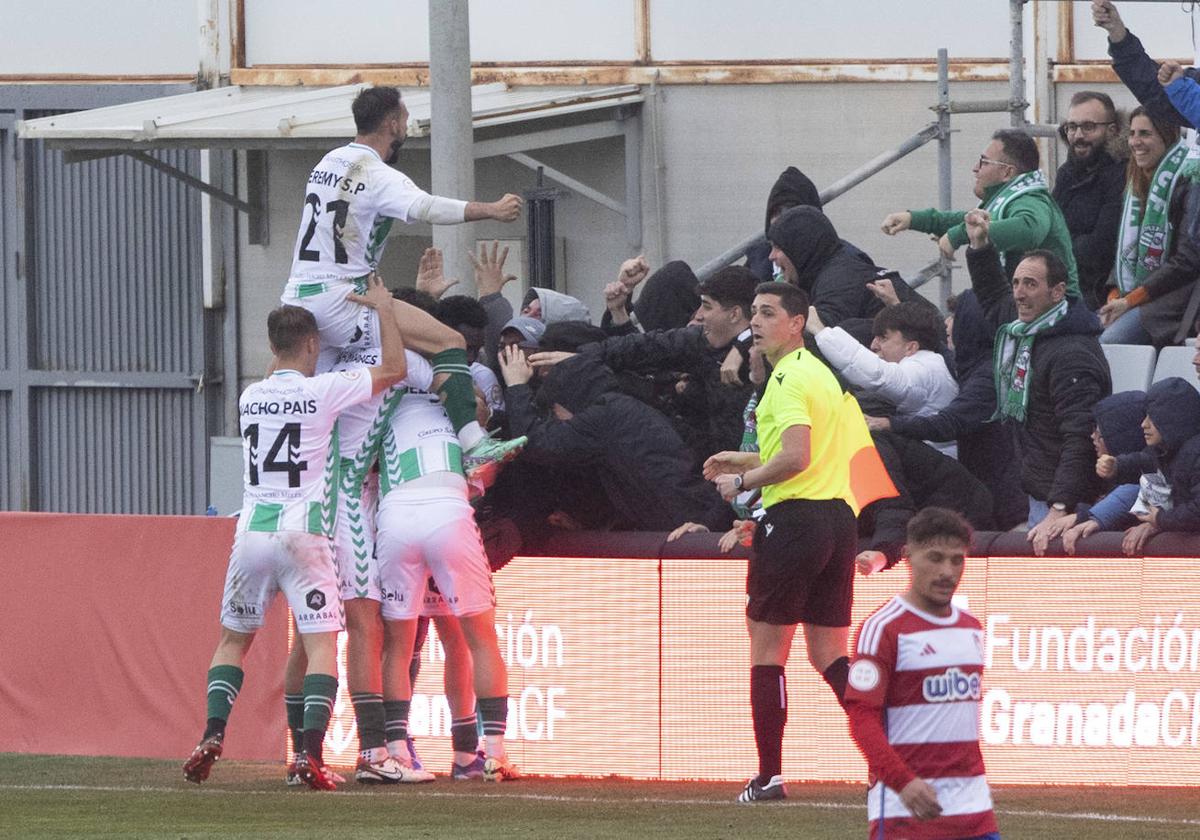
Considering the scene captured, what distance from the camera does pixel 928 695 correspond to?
6.07 m

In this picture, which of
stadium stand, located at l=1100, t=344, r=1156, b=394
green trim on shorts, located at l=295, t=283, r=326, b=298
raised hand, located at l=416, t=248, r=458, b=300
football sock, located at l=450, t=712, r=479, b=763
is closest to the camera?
green trim on shorts, located at l=295, t=283, r=326, b=298

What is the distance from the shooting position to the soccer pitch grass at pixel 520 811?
321 inches

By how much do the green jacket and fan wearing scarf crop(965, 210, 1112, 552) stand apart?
51cm

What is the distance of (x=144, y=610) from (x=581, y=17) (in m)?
8.21

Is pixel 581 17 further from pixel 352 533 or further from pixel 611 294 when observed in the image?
pixel 352 533

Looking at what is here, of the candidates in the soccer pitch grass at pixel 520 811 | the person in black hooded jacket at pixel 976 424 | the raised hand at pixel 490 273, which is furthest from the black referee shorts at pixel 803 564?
the raised hand at pixel 490 273

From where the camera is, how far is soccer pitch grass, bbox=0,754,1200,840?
8.15m

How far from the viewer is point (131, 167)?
1981 centimetres

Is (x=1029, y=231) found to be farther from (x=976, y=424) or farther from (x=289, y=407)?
(x=289, y=407)

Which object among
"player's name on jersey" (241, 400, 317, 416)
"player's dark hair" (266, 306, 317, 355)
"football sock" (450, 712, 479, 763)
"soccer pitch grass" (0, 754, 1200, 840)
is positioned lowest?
"soccer pitch grass" (0, 754, 1200, 840)

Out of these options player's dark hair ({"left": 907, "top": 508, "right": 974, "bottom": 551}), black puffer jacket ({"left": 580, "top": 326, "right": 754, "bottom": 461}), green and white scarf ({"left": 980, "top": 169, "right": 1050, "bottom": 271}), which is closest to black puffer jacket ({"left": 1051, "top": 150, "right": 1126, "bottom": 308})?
green and white scarf ({"left": 980, "top": 169, "right": 1050, "bottom": 271})

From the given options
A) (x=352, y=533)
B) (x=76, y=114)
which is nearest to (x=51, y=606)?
(x=352, y=533)

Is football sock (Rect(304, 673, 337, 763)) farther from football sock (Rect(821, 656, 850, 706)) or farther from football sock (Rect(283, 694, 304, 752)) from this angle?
football sock (Rect(821, 656, 850, 706))

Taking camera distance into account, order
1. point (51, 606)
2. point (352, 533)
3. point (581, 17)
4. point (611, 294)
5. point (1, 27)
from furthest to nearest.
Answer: point (1, 27) < point (581, 17) < point (51, 606) < point (611, 294) < point (352, 533)
